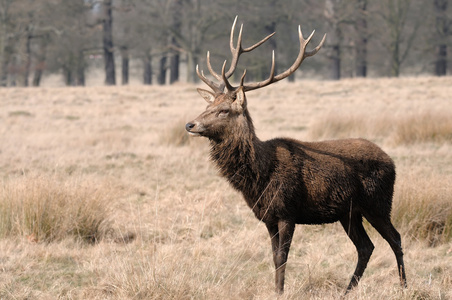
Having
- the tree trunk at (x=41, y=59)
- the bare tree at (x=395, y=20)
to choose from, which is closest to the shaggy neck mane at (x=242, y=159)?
the bare tree at (x=395, y=20)

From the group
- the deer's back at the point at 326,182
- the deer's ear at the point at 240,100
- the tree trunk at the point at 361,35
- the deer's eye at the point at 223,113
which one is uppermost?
the tree trunk at the point at 361,35

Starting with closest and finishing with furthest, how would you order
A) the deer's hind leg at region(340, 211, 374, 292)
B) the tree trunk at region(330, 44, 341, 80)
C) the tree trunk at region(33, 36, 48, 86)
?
the deer's hind leg at region(340, 211, 374, 292), the tree trunk at region(330, 44, 341, 80), the tree trunk at region(33, 36, 48, 86)

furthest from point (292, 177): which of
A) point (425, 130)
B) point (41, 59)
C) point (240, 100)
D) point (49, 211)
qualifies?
point (41, 59)

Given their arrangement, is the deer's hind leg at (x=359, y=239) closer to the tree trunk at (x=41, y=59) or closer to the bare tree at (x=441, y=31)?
the bare tree at (x=441, y=31)

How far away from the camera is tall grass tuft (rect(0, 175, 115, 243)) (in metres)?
6.66

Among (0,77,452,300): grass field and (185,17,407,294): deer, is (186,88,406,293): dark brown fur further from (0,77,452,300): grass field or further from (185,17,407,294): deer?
(0,77,452,300): grass field

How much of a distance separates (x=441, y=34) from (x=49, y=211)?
34.4m

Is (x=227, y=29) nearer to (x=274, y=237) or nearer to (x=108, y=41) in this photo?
(x=108, y=41)

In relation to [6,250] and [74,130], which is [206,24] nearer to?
[74,130]

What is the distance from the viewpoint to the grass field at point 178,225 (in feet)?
16.5

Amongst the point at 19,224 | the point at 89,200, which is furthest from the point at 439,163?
the point at 19,224

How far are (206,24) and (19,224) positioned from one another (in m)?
31.9

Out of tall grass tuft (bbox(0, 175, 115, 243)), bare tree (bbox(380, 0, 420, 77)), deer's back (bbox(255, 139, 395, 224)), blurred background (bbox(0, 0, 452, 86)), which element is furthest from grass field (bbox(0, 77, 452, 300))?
blurred background (bbox(0, 0, 452, 86))

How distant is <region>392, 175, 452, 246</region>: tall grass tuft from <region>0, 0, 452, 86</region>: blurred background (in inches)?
1167
